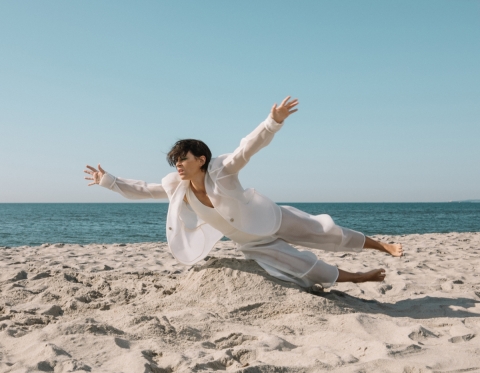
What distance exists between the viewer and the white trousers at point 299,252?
13.8ft

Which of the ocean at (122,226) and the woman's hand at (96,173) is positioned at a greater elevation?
the woman's hand at (96,173)

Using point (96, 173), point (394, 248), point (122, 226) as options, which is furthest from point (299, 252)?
point (122, 226)

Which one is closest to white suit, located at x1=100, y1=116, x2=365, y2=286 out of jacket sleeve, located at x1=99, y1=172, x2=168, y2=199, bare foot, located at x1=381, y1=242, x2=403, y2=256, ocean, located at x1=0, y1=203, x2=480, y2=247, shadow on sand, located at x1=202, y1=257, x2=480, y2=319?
jacket sleeve, located at x1=99, y1=172, x2=168, y2=199

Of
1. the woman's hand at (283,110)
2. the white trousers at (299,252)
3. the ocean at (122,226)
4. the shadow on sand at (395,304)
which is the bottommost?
the ocean at (122,226)

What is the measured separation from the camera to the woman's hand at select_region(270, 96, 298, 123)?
3.50 metres

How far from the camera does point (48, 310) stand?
150 inches

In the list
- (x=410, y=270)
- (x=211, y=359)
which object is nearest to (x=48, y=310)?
(x=211, y=359)

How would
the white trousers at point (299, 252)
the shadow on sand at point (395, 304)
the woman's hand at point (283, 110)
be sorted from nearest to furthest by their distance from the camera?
the woman's hand at point (283, 110) → the shadow on sand at point (395, 304) → the white trousers at point (299, 252)

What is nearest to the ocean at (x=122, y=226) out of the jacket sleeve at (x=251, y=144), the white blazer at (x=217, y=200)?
the white blazer at (x=217, y=200)

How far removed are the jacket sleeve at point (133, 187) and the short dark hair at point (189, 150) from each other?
53 centimetres

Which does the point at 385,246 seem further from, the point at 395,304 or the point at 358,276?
the point at 395,304

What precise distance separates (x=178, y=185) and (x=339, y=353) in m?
2.32

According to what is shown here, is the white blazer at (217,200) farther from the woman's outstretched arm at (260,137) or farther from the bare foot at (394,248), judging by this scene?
the bare foot at (394,248)

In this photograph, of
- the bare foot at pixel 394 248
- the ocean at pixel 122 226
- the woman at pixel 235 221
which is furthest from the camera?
the ocean at pixel 122 226
